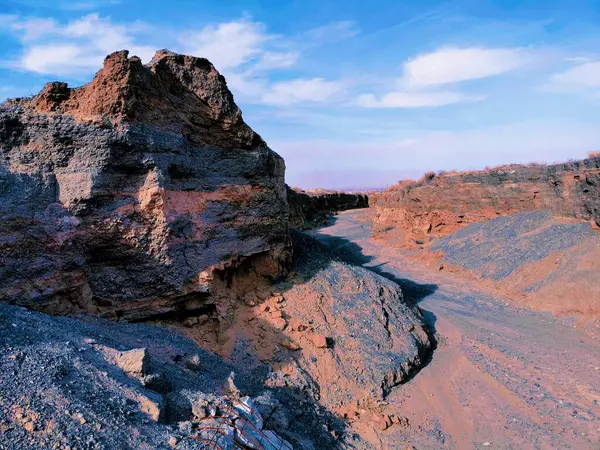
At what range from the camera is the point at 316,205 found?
34.3m

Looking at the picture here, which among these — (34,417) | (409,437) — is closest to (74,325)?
(34,417)

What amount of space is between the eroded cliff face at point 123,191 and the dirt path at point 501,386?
4.51m

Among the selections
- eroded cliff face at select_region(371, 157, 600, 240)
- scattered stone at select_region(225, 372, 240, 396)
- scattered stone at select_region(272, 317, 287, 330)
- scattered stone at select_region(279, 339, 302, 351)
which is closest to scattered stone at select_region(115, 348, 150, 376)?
scattered stone at select_region(225, 372, 240, 396)

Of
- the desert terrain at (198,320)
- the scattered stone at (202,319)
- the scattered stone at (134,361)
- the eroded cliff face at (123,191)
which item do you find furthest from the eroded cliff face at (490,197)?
the scattered stone at (134,361)

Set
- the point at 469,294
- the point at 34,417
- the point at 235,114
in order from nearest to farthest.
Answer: the point at 34,417 < the point at 235,114 < the point at 469,294

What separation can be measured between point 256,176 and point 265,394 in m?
4.43

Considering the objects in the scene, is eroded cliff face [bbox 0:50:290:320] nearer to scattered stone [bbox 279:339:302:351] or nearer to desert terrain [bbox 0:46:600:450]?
→ desert terrain [bbox 0:46:600:450]

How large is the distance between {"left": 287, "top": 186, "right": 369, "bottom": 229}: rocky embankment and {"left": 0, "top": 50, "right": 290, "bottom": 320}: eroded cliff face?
19886 mm

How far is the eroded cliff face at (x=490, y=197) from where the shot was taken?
16906 mm

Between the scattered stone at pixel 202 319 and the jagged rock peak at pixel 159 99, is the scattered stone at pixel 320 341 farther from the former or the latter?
the jagged rock peak at pixel 159 99

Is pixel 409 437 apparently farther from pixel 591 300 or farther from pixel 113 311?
pixel 591 300

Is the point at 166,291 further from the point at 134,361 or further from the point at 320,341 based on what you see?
the point at 320,341

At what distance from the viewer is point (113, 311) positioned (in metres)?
7.32

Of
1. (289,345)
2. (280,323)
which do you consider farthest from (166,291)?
(289,345)
